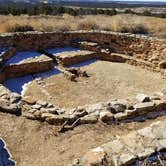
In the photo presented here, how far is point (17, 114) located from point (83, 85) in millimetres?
4317

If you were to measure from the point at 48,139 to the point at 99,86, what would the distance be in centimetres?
503

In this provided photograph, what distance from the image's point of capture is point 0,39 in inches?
→ 496

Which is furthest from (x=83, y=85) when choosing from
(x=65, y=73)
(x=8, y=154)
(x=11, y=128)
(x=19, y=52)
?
(x=8, y=154)

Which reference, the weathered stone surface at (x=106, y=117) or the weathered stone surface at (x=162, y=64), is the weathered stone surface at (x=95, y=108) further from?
the weathered stone surface at (x=162, y=64)

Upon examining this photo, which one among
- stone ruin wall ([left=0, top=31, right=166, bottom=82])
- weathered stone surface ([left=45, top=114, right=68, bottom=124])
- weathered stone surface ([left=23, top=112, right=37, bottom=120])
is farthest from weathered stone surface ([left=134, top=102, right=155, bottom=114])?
stone ruin wall ([left=0, top=31, right=166, bottom=82])

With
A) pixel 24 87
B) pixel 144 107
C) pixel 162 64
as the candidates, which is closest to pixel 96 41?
pixel 162 64

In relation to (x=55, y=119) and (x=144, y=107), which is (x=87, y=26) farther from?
(x=55, y=119)

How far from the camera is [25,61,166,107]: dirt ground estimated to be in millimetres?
9883

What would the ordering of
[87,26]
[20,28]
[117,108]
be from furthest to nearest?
1. [87,26]
2. [20,28]
3. [117,108]

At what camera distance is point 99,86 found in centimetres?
1102

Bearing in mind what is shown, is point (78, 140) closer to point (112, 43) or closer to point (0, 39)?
point (0, 39)

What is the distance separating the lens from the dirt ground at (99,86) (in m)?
9.88

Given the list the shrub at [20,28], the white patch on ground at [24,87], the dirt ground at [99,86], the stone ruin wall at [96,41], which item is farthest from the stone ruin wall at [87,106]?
the shrub at [20,28]

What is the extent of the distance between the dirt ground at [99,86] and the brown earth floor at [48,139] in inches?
104
